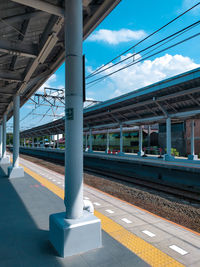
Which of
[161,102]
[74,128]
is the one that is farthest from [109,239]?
[161,102]

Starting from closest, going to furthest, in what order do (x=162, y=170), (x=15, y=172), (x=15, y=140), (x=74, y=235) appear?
1. (x=74, y=235)
2. (x=15, y=140)
3. (x=15, y=172)
4. (x=162, y=170)

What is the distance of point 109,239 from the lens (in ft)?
11.7

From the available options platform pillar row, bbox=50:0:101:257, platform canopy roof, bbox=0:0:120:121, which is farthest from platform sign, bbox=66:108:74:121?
platform canopy roof, bbox=0:0:120:121

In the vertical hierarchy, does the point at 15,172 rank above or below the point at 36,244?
above

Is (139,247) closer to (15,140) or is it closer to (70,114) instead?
(70,114)

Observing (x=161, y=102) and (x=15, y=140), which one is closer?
(x=15, y=140)

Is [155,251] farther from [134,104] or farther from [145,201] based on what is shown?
[134,104]

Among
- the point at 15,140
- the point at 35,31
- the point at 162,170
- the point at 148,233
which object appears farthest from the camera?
the point at 162,170

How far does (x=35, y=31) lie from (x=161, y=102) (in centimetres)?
1197

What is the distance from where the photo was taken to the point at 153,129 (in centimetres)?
4209

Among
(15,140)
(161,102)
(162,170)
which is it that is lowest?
(162,170)

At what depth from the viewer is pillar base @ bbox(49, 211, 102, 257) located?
116 inches

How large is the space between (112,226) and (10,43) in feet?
17.5

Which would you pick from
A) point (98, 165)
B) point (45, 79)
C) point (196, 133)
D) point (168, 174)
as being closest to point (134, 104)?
point (168, 174)
